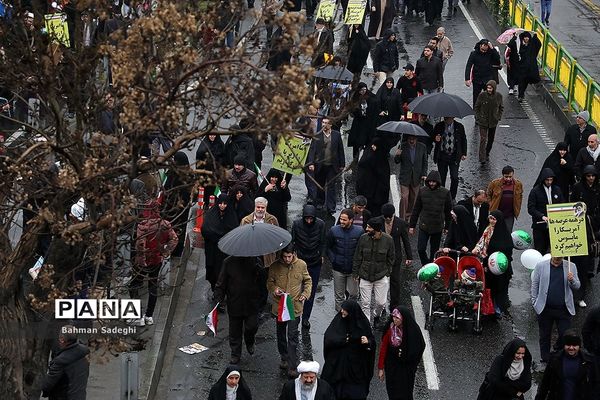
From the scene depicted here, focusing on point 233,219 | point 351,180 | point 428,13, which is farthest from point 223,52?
point 428,13

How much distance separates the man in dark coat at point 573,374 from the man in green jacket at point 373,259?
2720 millimetres

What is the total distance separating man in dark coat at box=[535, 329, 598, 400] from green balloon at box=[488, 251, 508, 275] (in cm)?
271

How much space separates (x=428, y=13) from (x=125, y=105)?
22.9m

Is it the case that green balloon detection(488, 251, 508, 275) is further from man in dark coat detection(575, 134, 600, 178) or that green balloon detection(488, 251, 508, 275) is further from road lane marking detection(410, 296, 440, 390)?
man in dark coat detection(575, 134, 600, 178)

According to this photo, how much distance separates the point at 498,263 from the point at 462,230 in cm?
83

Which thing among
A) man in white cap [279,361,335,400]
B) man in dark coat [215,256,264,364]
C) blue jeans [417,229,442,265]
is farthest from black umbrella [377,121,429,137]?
man in white cap [279,361,335,400]

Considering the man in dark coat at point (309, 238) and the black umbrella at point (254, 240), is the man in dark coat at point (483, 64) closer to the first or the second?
the man in dark coat at point (309, 238)

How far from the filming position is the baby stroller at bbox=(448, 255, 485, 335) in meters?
16.2

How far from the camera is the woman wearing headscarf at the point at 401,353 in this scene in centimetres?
1389

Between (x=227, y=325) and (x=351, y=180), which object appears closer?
(x=227, y=325)

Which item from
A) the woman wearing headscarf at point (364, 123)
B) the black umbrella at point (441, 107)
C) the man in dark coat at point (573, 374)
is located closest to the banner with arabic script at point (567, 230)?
the man in dark coat at point (573, 374)

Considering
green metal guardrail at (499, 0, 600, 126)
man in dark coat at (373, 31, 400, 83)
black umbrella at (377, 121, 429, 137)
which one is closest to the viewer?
black umbrella at (377, 121, 429, 137)

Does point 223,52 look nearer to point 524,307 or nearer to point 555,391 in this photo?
point 555,391

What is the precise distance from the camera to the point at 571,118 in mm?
24922
